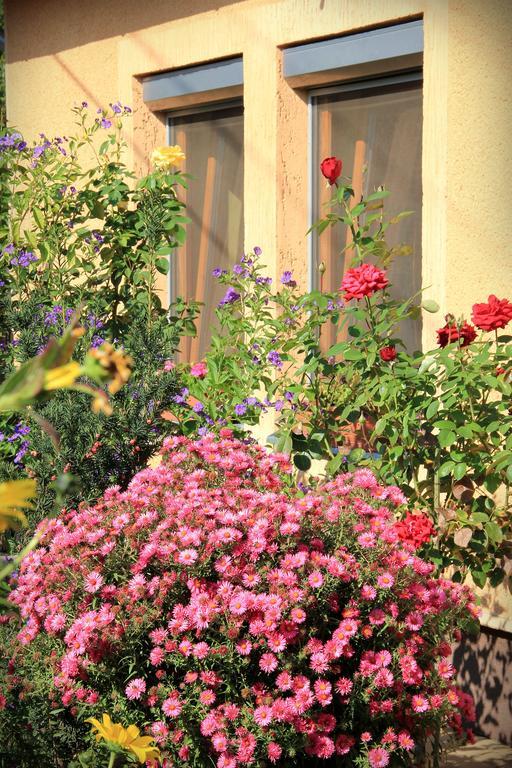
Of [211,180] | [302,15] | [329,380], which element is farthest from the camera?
[211,180]

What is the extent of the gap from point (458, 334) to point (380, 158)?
1392 mm

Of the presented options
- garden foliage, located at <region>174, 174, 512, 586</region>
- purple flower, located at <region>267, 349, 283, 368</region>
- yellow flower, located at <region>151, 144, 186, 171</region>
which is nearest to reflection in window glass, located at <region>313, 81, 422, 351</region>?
garden foliage, located at <region>174, 174, 512, 586</region>

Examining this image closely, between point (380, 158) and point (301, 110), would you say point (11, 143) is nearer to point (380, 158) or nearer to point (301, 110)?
point (301, 110)

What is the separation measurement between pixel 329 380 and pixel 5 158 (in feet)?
6.19

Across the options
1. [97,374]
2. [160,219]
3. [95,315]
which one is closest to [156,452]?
[95,315]

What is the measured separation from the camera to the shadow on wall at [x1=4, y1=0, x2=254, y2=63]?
17.7ft

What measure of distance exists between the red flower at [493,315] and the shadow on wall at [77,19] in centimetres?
233

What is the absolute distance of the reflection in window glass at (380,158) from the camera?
450 centimetres

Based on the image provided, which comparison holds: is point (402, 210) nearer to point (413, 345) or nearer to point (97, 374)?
point (413, 345)

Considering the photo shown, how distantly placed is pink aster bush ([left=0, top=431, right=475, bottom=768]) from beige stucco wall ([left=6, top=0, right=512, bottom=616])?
46.1 inches

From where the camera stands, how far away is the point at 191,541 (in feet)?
8.58

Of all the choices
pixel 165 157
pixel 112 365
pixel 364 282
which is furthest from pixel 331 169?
pixel 112 365

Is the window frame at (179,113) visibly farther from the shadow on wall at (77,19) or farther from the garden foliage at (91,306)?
the garden foliage at (91,306)

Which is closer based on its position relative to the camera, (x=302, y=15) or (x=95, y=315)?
(x=95, y=315)
